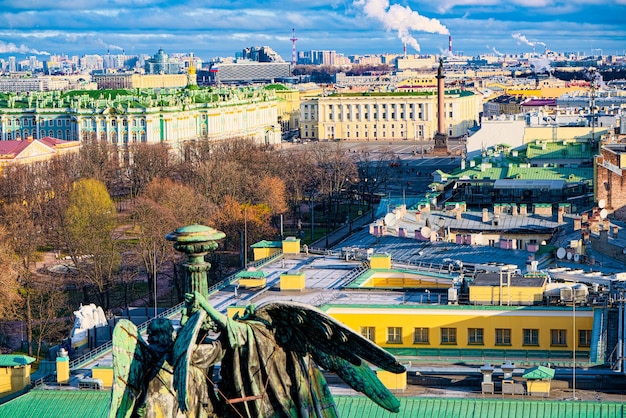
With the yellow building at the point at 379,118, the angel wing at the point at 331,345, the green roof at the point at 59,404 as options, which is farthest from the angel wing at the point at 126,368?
the yellow building at the point at 379,118

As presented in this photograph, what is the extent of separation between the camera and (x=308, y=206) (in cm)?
9688

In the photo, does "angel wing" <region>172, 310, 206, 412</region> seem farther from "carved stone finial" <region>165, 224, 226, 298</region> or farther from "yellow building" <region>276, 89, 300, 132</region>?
"yellow building" <region>276, 89, 300, 132</region>

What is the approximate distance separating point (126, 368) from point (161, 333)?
1.77 ft

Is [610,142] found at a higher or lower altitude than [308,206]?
higher

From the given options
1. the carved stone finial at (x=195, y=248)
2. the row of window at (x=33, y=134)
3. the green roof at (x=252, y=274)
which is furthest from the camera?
the row of window at (x=33, y=134)

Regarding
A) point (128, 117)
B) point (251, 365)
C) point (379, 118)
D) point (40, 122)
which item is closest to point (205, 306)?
point (251, 365)

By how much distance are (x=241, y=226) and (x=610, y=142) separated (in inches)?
746

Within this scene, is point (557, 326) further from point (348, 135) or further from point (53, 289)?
point (348, 135)

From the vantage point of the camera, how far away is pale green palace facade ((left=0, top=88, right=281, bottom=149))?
126m

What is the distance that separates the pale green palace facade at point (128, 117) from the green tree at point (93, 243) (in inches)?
1935

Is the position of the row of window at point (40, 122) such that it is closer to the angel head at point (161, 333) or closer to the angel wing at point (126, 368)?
the angel head at point (161, 333)

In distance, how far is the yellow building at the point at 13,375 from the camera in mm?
29438

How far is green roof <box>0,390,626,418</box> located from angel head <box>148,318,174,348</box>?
8096 millimetres

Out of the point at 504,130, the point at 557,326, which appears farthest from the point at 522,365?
the point at 504,130
